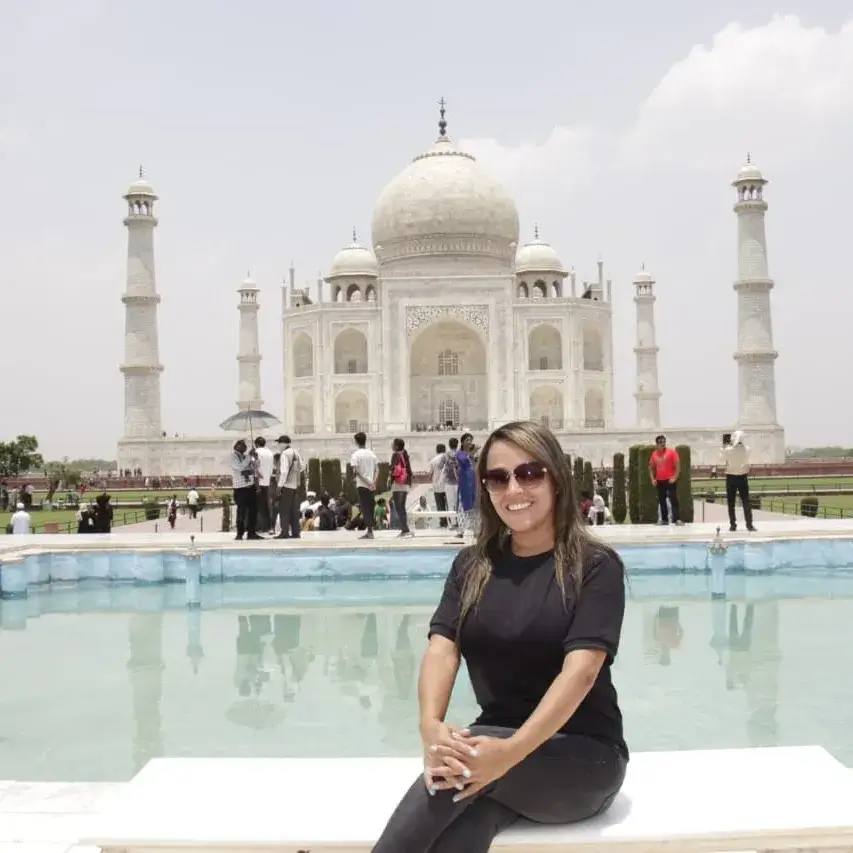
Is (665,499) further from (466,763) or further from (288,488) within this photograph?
(466,763)

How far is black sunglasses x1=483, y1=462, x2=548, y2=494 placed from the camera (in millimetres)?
2062

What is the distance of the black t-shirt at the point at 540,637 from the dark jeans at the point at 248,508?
7.05 meters

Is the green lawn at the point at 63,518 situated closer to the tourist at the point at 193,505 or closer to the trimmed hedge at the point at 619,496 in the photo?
the tourist at the point at 193,505

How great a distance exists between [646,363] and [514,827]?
35107 millimetres

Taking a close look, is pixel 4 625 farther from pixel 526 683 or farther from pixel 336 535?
pixel 526 683

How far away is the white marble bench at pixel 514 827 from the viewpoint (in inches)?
73.6

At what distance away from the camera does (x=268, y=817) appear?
1943mm

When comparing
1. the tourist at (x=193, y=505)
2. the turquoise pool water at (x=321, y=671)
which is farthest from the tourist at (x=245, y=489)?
the tourist at (x=193, y=505)

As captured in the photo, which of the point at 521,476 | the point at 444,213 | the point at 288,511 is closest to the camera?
the point at 521,476

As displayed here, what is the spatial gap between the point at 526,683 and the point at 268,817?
52 centimetres

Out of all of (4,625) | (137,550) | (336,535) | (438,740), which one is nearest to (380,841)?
(438,740)

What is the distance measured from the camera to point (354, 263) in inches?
1494

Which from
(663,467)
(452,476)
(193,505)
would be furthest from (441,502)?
(193,505)

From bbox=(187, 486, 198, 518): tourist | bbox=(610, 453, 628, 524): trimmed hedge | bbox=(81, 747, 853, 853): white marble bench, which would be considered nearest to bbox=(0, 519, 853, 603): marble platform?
bbox=(610, 453, 628, 524): trimmed hedge
